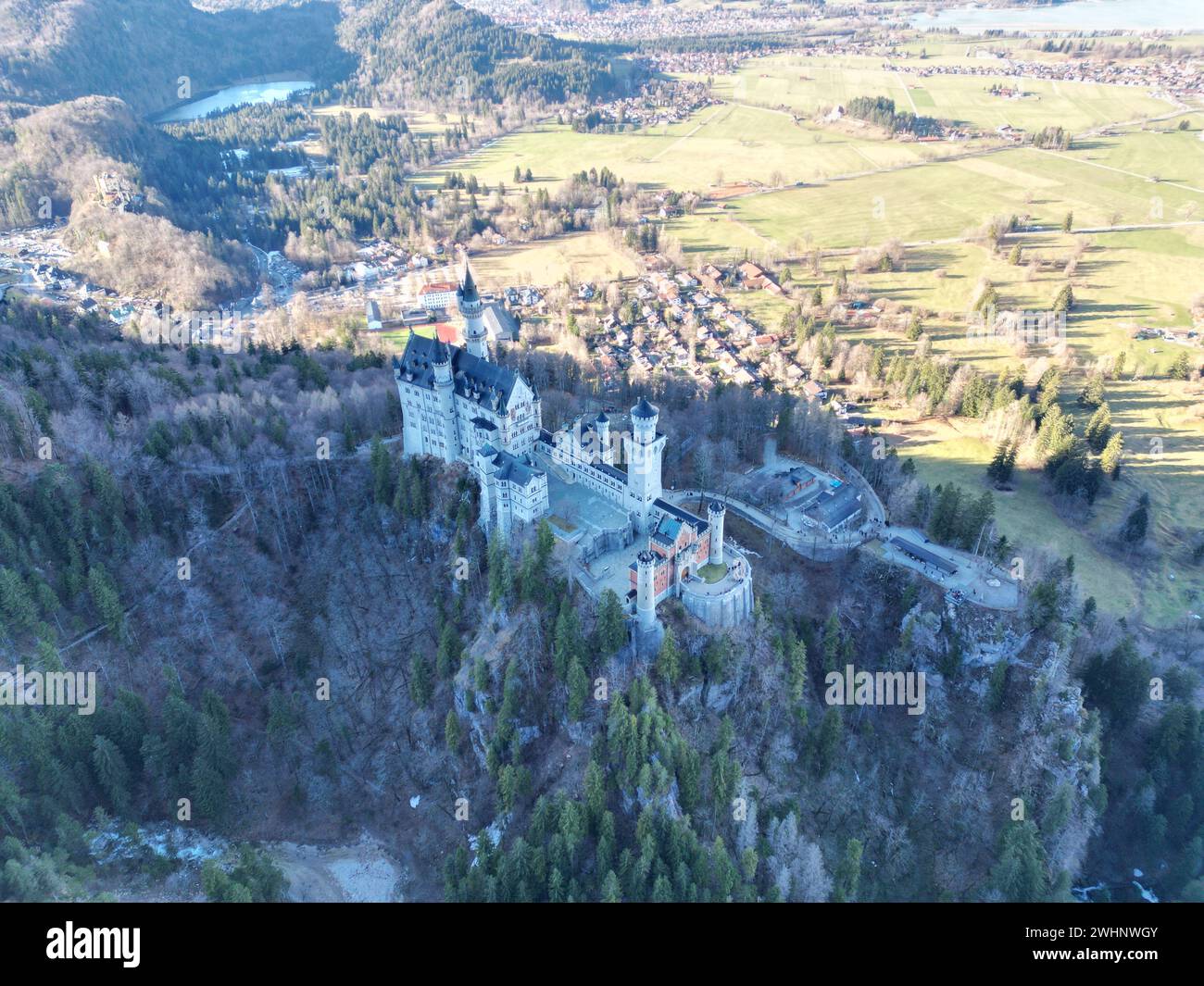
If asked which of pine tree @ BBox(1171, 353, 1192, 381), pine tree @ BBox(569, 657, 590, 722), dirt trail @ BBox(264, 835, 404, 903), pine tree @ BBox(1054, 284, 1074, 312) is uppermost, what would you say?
pine tree @ BBox(1054, 284, 1074, 312)

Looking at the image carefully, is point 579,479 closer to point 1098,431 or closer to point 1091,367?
point 1098,431

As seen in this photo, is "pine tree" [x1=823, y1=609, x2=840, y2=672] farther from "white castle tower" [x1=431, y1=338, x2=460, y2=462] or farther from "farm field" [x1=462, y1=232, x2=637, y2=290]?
"farm field" [x1=462, y1=232, x2=637, y2=290]

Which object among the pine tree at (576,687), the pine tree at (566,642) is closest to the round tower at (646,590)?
the pine tree at (566,642)

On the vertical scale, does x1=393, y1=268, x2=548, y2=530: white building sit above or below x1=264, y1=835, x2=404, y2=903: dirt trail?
above

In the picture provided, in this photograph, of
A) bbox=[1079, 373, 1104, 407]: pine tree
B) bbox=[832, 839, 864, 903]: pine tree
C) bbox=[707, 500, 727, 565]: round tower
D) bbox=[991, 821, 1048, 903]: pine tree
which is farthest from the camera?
bbox=[1079, 373, 1104, 407]: pine tree

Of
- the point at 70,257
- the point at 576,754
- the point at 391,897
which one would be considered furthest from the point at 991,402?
the point at 70,257

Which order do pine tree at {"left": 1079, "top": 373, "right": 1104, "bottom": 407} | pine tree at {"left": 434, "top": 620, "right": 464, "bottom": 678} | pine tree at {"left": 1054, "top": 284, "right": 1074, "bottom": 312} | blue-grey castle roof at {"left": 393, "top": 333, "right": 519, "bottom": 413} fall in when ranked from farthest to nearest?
pine tree at {"left": 1054, "top": 284, "right": 1074, "bottom": 312}
pine tree at {"left": 1079, "top": 373, "right": 1104, "bottom": 407}
blue-grey castle roof at {"left": 393, "top": 333, "right": 519, "bottom": 413}
pine tree at {"left": 434, "top": 620, "right": 464, "bottom": 678}

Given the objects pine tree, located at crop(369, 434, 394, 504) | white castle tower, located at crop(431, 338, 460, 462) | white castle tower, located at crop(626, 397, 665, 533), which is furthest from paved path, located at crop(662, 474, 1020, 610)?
pine tree, located at crop(369, 434, 394, 504)

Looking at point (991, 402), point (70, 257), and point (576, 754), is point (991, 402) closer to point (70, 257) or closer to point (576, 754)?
point (576, 754)
